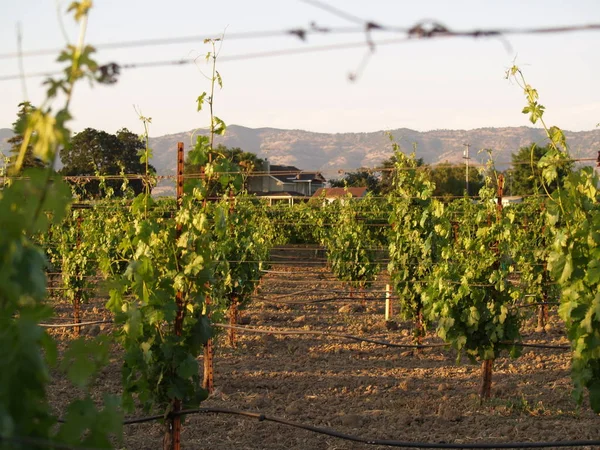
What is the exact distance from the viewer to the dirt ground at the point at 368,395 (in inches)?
242

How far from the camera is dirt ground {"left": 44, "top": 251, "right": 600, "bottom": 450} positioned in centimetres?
615

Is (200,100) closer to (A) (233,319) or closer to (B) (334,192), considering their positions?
(A) (233,319)

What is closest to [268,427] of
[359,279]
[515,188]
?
[359,279]

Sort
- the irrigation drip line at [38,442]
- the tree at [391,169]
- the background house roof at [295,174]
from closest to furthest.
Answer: the irrigation drip line at [38,442] → the background house roof at [295,174] → the tree at [391,169]

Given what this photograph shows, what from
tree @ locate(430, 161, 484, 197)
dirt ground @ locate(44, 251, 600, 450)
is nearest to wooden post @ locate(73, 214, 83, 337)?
dirt ground @ locate(44, 251, 600, 450)

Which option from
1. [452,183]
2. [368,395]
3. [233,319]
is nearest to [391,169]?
[368,395]

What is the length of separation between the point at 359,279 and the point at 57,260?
5575 mm

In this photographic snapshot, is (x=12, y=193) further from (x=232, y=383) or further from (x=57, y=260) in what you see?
(x=57, y=260)

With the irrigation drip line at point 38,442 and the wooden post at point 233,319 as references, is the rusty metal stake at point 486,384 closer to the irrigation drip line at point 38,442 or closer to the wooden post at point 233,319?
the wooden post at point 233,319

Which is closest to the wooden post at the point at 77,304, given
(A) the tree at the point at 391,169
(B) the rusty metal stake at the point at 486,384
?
(A) the tree at the point at 391,169

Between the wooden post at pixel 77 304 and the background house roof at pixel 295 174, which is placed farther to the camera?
the wooden post at pixel 77 304

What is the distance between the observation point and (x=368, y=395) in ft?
24.9

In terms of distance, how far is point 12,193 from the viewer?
77.0 inches

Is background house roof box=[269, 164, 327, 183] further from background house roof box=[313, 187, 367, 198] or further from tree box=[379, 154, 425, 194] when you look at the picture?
tree box=[379, 154, 425, 194]
